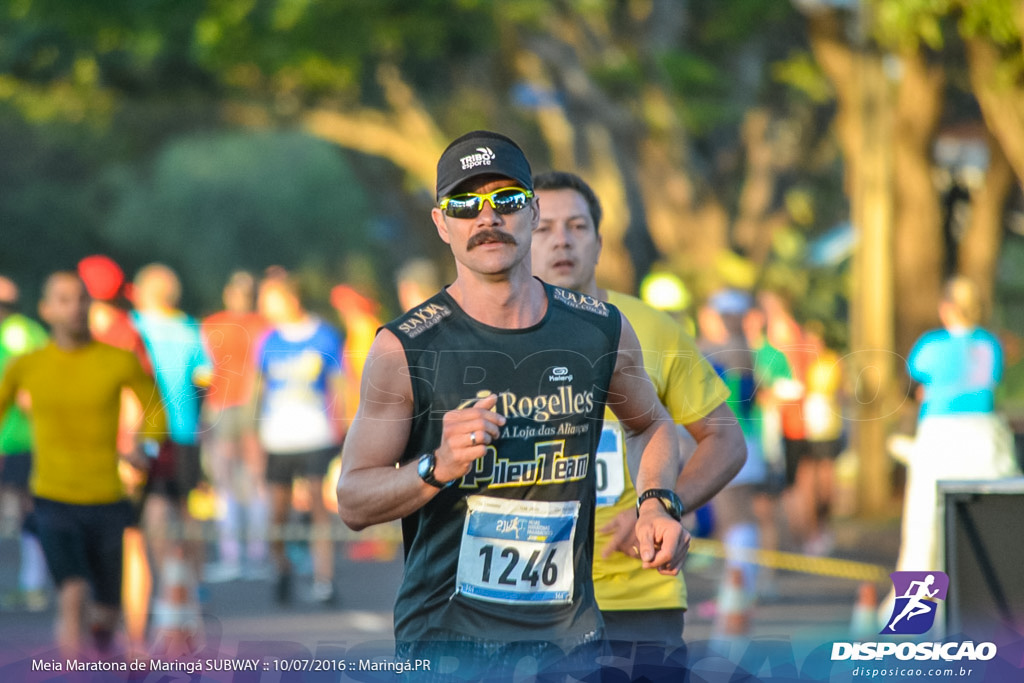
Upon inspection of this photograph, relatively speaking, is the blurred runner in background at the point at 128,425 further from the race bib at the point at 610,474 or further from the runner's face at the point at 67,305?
the race bib at the point at 610,474

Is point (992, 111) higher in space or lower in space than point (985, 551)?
higher

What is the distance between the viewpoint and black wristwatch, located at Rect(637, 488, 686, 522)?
3924 mm

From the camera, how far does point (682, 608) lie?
496 cm

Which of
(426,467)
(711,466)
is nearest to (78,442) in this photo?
(711,466)

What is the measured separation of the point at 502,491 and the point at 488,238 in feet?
1.92

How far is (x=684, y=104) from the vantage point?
21.2 m

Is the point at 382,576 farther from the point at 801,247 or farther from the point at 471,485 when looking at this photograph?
the point at 801,247

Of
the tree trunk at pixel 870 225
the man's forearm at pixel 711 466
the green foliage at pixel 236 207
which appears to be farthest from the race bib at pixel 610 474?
the green foliage at pixel 236 207

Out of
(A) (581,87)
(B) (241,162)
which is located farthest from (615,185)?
(B) (241,162)

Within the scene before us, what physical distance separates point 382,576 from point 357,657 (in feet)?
25.8

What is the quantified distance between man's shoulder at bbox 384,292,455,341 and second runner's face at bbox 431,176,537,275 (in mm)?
110

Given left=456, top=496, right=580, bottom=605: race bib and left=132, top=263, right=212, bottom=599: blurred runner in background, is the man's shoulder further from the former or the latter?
left=132, top=263, right=212, bottom=599: blurred runner in background

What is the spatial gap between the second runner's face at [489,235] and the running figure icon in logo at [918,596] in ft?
6.99

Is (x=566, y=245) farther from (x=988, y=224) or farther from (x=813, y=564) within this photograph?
(x=988, y=224)
